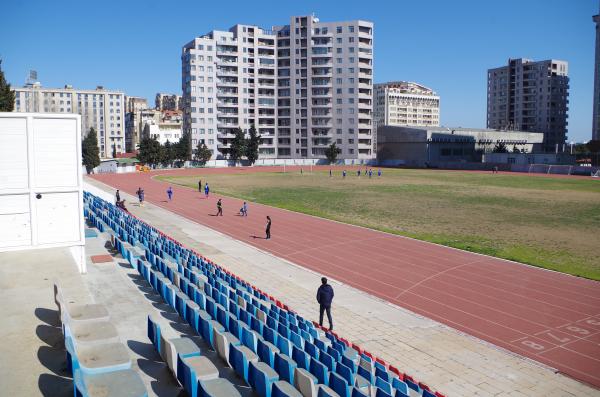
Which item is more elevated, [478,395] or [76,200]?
[76,200]

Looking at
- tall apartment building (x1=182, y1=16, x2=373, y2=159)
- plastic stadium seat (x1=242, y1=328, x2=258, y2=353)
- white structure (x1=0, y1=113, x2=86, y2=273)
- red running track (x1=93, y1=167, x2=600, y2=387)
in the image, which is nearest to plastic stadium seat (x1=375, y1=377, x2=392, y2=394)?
plastic stadium seat (x1=242, y1=328, x2=258, y2=353)

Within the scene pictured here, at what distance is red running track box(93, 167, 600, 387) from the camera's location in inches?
548

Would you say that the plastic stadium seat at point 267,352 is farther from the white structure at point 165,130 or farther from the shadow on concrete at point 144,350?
the white structure at point 165,130

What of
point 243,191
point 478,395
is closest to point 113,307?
point 478,395

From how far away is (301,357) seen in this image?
928 cm

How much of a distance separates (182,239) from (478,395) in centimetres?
2042

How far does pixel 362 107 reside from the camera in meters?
124

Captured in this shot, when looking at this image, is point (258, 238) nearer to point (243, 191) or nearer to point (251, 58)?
point (243, 191)

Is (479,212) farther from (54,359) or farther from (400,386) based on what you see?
(54,359)

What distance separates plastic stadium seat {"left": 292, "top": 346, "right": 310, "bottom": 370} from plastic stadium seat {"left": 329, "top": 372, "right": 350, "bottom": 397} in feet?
2.63

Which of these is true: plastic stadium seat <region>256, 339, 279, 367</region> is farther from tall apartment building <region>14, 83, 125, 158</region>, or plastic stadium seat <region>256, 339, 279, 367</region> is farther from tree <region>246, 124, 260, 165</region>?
tall apartment building <region>14, 83, 125, 158</region>

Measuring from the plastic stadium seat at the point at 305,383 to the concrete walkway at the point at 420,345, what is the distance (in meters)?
→ 4.51

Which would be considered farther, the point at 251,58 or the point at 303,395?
the point at 251,58

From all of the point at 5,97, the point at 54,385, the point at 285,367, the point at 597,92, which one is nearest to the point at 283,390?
the point at 285,367
